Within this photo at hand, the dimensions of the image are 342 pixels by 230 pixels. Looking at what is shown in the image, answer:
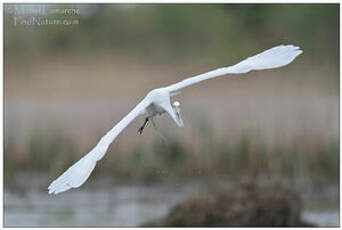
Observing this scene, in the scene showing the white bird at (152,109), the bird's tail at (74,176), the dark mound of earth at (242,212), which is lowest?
the dark mound of earth at (242,212)

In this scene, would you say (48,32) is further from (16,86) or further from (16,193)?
(16,193)

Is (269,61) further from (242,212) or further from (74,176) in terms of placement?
(242,212)

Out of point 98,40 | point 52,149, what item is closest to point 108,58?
point 98,40

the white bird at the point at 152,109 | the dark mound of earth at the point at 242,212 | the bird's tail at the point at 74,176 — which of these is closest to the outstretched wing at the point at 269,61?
the white bird at the point at 152,109

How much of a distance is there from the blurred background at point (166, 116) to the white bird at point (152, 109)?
2.53m

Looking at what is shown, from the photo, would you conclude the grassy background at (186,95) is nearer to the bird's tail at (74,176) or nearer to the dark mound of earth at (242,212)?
the dark mound of earth at (242,212)

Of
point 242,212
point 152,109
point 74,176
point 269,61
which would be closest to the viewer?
point 74,176

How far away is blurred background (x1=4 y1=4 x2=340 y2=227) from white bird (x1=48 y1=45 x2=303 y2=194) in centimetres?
253

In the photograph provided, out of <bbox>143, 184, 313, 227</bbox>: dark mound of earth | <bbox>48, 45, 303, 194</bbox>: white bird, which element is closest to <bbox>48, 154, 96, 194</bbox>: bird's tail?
<bbox>48, 45, 303, 194</bbox>: white bird

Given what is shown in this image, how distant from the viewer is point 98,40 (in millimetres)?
8469

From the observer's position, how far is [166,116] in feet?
25.1

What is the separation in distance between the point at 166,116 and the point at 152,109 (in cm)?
256

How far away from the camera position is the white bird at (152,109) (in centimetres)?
458

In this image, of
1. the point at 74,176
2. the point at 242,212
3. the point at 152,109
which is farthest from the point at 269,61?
the point at 242,212
